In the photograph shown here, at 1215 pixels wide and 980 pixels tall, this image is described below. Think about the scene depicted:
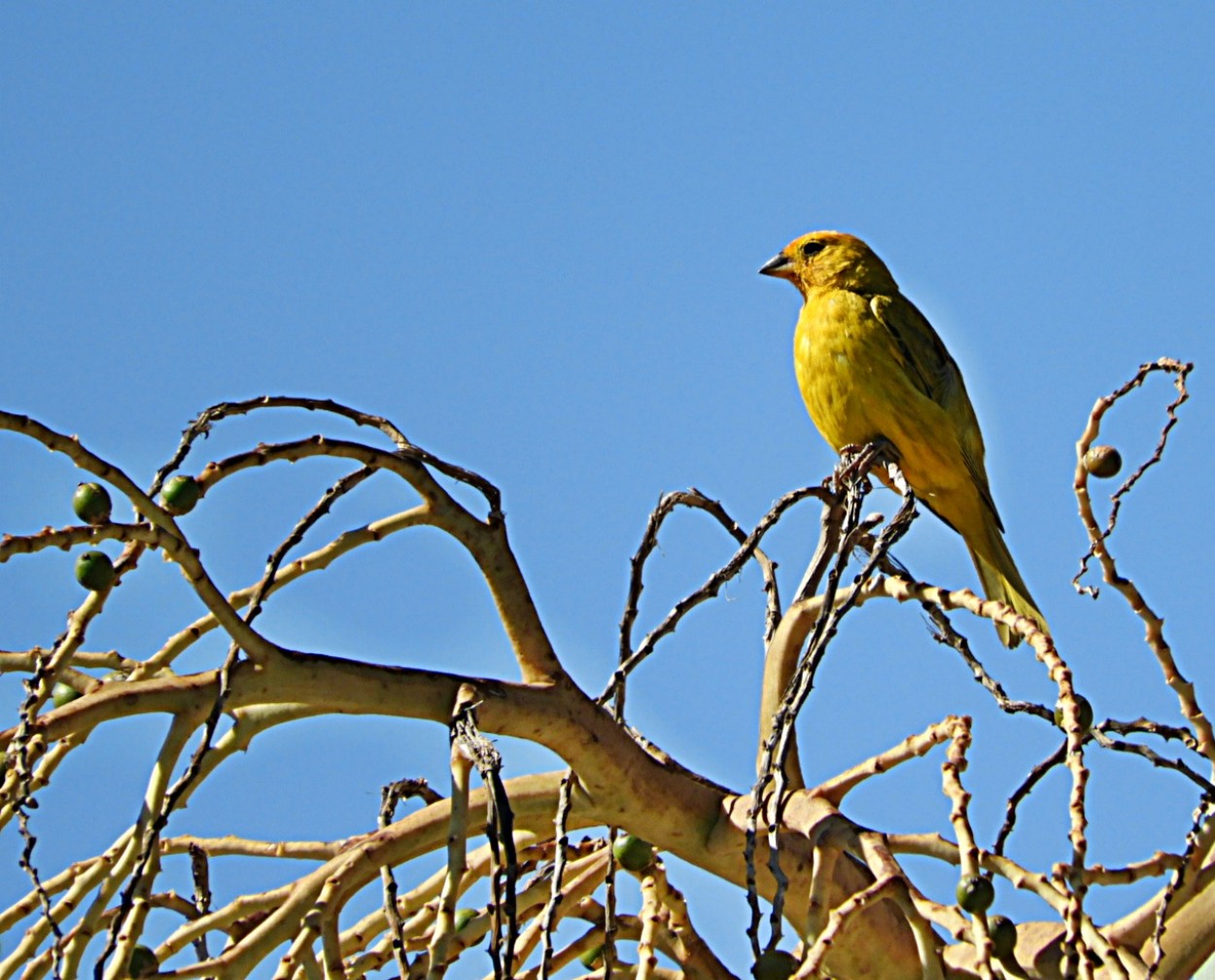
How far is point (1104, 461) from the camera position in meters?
2.88

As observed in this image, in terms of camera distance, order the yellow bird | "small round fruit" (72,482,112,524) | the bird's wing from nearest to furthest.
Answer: "small round fruit" (72,482,112,524), the yellow bird, the bird's wing

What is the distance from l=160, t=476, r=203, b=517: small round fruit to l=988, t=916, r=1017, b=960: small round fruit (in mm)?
1472

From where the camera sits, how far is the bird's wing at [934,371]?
509cm

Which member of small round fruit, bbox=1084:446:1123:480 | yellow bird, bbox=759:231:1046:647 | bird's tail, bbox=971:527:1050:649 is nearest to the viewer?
small round fruit, bbox=1084:446:1123:480

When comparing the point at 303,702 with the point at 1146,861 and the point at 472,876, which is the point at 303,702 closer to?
the point at 472,876

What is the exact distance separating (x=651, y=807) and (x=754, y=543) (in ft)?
1.80

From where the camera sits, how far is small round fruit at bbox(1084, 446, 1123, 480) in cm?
288

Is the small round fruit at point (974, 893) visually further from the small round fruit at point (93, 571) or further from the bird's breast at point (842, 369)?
the bird's breast at point (842, 369)

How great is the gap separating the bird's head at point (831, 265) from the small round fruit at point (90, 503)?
3441 millimetres

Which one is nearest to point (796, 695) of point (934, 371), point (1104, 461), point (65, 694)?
point (1104, 461)

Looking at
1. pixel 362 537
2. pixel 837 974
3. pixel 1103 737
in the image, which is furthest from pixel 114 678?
pixel 1103 737

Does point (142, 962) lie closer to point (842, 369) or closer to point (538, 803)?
point (538, 803)

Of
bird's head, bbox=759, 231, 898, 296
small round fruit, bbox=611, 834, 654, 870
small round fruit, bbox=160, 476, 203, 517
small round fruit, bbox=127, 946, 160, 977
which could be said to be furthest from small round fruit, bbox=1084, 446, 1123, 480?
bird's head, bbox=759, 231, 898, 296

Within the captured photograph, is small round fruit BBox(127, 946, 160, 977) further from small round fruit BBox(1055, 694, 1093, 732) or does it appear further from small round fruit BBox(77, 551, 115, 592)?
small round fruit BBox(1055, 694, 1093, 732)
